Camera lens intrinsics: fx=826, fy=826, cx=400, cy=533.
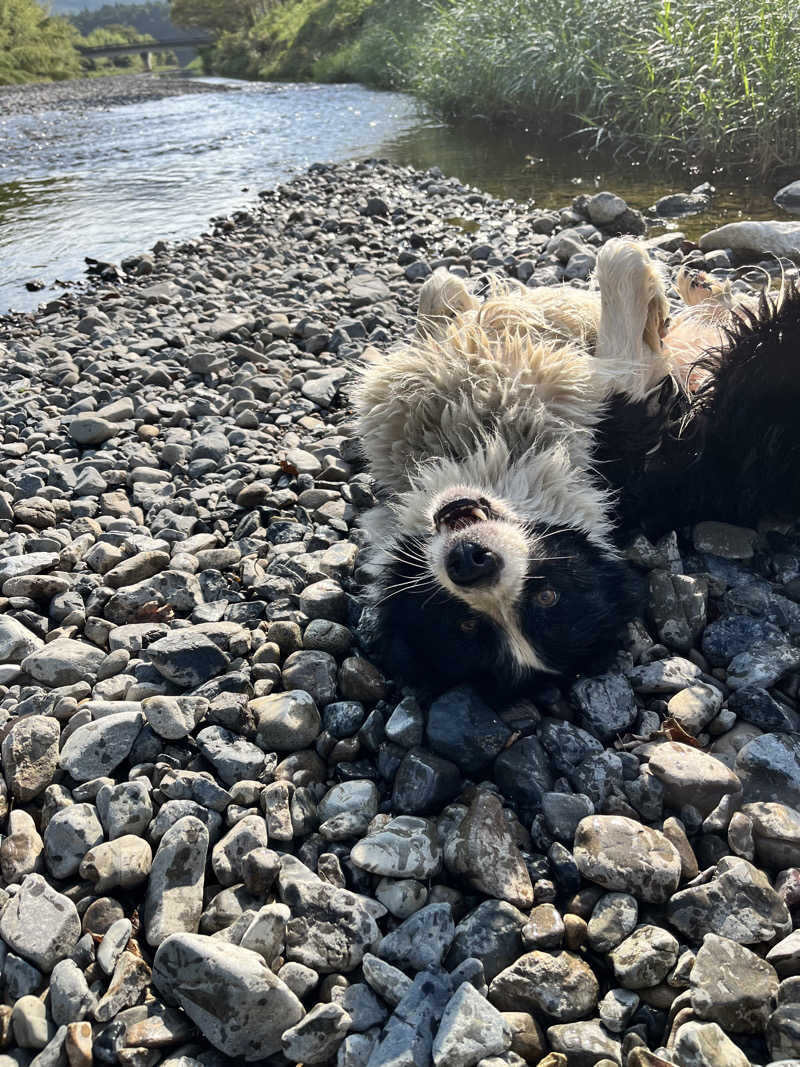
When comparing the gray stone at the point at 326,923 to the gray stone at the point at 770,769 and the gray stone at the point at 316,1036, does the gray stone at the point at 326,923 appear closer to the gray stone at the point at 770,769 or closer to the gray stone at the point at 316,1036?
the gray stone at the point at 316,1036

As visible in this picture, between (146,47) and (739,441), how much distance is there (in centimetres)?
6564

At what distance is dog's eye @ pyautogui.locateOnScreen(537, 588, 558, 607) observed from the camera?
2.47m

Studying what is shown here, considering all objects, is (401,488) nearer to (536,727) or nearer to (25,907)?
(536,727)

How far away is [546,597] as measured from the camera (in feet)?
8.14

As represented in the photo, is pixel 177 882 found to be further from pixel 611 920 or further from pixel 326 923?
pixel 611 920

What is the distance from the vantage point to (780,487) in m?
2.92

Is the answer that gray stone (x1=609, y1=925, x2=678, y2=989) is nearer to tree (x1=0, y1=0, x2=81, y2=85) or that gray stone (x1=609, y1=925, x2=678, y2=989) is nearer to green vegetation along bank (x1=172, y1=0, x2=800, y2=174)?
green vegetation along bank (x1=172, y1=0, x2=800, y2=174)

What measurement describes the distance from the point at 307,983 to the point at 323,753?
2.28 ft

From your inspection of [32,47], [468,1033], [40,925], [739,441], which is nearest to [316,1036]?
[468,1033]

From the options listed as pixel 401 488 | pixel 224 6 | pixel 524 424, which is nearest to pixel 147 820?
pixel 401 488

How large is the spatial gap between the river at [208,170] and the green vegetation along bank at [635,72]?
1.14ft

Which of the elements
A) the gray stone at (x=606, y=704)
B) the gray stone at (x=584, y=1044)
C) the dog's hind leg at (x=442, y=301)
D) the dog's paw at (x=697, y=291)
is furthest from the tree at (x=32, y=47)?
the gray stone at (x=584, y=1044)

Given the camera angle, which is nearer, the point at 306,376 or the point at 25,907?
the point at 25,907

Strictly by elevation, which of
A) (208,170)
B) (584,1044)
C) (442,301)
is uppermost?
(208,170)
